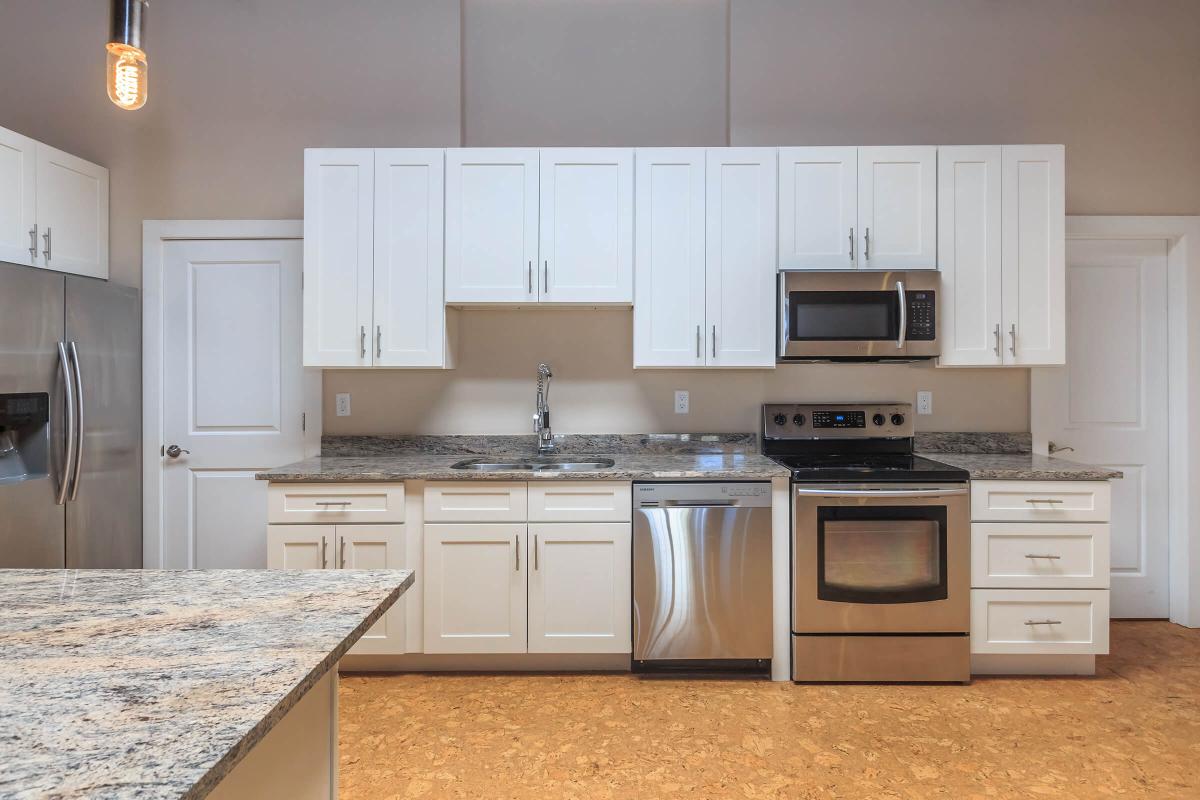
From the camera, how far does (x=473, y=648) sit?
271cm

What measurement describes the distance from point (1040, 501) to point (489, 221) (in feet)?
8.57

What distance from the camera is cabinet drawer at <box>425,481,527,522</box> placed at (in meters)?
2.71

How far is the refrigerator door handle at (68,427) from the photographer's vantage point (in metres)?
2.66

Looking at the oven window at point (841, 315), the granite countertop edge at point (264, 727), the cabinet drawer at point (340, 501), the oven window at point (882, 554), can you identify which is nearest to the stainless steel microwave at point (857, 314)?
the oven window at point (841, 315)

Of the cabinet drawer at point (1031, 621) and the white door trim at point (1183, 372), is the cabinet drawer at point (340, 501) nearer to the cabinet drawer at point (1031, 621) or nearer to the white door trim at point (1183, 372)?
the cabinet drawer at point (1031, 621)

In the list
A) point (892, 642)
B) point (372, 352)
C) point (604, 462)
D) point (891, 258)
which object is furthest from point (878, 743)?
point (372, 352)

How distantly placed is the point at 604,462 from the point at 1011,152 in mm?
2288

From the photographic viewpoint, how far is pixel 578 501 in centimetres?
271

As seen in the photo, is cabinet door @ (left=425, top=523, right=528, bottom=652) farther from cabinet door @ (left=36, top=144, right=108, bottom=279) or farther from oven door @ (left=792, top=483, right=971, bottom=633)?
cabinet door @ (left=36, top=144, right=108, bottom=279)

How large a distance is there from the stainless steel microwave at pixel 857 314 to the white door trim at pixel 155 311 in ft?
7.99

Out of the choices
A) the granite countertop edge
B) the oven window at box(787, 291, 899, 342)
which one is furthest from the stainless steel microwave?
the granite countertop edge

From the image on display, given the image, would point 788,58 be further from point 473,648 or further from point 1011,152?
point 473,648

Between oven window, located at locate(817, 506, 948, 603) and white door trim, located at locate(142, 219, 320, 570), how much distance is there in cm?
289

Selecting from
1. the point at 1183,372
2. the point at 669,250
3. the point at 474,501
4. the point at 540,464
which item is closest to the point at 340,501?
the point at 474,501
